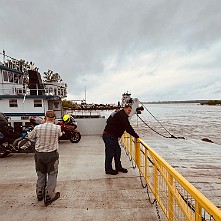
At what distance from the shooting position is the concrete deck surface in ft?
10.7

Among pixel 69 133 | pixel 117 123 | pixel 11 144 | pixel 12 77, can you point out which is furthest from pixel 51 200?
pixel 12 77

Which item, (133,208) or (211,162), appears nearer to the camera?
(133,208)

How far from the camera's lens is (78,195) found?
3959mm

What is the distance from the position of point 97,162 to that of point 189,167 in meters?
3.10

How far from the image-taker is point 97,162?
623 centimetres

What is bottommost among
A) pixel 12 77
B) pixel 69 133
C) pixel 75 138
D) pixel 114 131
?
pixel 75 138

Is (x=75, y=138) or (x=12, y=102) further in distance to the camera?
(x=12, y=102)

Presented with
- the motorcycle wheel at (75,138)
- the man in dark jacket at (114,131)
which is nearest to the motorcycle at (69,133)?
the motorcycle wheel at (75,138)

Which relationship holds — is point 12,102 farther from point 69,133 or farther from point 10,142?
point 10,142

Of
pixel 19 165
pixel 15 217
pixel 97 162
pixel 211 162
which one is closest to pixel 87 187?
pixel 15 217

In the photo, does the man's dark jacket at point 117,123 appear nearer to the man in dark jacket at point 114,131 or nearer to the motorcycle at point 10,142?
the man in dark jacket at point 114,131

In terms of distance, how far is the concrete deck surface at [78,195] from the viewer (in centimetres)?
327

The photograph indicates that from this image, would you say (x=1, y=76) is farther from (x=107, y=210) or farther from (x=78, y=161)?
(x=107, y=210)

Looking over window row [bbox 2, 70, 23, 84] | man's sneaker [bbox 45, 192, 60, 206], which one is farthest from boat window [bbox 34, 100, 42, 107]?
man's sneaker [bbox 45, 192, 60, 206]
